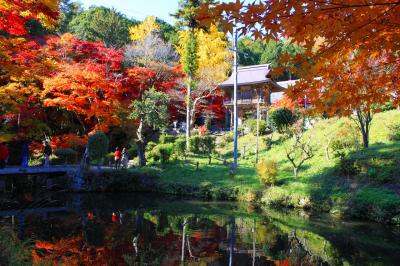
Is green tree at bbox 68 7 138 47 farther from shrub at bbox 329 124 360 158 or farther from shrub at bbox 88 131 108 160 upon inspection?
shrub at bbox 329 124 360 158

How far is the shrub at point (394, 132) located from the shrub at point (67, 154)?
16301 mm

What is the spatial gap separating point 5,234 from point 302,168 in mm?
12633

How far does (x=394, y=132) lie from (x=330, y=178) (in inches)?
208

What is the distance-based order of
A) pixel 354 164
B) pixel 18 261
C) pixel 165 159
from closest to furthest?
1. pixel 18 261
2. pixel 354 164
3. pixel 165 159

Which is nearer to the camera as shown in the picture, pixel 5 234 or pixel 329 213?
pixel 5 234

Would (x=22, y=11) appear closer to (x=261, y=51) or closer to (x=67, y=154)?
(x=67, y=154)

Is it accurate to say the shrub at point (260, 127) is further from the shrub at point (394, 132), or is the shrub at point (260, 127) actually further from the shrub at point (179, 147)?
the shrub at point (394, 132)

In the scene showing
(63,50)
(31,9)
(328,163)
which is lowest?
(328,163)

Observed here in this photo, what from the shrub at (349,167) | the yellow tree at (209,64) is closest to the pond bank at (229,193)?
the shrub at (349,167)

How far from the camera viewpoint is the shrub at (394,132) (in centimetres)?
1562

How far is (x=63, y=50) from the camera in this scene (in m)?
21.0

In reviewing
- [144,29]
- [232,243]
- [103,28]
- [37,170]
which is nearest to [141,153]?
[37,170]

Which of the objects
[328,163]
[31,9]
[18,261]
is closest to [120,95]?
[328,163]

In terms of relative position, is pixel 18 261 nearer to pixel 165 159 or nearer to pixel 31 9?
pixel 31 9
